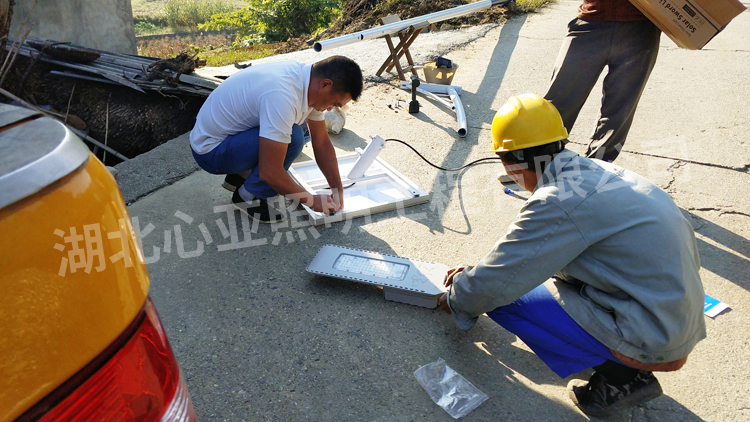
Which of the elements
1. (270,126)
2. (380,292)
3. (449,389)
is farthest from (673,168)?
(270,126)

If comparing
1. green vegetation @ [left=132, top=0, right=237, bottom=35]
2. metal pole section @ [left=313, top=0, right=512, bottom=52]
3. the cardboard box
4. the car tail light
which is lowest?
green vegetation @ [left=132, top=0, right=237, bottom=35]

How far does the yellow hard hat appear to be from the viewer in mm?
1827

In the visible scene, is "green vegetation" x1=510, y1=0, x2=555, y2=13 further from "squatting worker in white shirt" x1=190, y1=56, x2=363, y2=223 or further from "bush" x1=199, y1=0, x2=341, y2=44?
"squatting worker in white shirt" x1=190, y1=56, x2=363, y2=223

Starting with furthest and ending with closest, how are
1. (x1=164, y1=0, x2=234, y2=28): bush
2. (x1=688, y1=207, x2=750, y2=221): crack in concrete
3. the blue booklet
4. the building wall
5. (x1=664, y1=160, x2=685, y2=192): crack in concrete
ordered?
(x1=164, y1=0, x2=234, y2=28): bush < the building wall < (x1=664, y1=160, x2=685, y2=192): crack in concrete < (x1=688, y1=207, x2=750, y2=221): crack in concrete < the blue booklet

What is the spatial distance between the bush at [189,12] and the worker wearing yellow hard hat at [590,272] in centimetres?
1856

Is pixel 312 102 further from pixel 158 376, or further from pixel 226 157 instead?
pixel 158 376

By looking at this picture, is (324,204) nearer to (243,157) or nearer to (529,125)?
(243,157)

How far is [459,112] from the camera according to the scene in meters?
4.54

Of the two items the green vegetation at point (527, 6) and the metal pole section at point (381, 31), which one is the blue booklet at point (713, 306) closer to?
the metal pole section at point (381, 31)

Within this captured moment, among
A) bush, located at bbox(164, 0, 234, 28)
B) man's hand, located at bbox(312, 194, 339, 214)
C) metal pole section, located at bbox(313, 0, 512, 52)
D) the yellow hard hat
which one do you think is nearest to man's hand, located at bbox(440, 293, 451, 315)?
the yellow hard hat

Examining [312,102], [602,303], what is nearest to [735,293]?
[602,303]

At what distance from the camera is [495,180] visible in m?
3.65

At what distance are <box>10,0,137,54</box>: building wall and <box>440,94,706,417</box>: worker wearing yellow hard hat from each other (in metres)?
6.18

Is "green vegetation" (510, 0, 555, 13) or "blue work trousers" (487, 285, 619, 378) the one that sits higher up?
"green vegetation" (510, 0, 555, 13)
